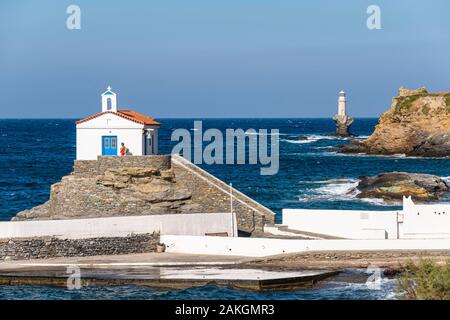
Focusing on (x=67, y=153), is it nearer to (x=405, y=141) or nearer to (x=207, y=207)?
(x=405, y=141)

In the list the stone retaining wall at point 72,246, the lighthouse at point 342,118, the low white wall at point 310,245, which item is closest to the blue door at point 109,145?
the stone retaining wall at point 72,246

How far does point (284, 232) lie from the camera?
38.6m

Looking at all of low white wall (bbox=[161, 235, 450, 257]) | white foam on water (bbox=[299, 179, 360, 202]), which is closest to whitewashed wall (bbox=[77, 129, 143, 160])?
low white wall (bbox=[161, 235, 450, 257])

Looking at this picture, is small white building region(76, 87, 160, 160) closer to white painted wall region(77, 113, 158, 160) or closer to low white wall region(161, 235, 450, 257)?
white painted wall region(77, 113, 158, 160)

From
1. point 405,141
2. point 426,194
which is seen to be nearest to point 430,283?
point 426,194

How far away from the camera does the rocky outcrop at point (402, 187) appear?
62.4 m

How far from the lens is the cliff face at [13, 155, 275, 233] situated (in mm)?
40562

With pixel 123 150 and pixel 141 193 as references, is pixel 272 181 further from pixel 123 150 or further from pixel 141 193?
pixel 141 193

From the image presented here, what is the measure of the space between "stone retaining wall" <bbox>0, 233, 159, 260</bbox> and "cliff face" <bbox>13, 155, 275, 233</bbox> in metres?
3.52

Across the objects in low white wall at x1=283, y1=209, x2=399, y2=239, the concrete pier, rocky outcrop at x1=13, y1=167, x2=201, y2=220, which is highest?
rocky outcrop at x1=13, y1=167, x2=201, y2=220

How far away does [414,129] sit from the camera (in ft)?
349

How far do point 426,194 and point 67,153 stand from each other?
55.8 meters

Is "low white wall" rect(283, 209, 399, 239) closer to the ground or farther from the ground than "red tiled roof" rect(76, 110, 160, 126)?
closer to the ground

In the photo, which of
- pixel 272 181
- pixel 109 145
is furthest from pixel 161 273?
pixel 272 181
